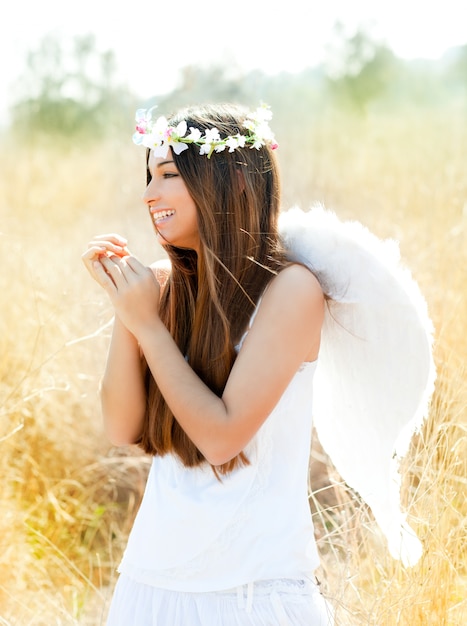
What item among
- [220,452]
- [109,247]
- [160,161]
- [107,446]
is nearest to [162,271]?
[109,247]

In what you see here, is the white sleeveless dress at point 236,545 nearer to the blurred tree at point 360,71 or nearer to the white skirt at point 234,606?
the white skirt at point 234,606

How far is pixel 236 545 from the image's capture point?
66.1 inches

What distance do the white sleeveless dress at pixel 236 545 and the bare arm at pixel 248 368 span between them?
116 millimetres

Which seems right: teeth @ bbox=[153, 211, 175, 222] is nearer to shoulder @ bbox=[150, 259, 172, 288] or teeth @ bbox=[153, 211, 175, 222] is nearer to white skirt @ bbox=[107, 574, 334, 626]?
shoulder @ bbox=[150, 259, 172, 288]

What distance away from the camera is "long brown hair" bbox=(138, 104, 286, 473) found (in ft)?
5.74

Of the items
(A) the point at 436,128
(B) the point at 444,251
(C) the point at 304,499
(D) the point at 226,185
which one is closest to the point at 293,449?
(C) the point at 304,499

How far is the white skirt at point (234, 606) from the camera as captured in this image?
165 centimetres

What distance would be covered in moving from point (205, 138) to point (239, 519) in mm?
777

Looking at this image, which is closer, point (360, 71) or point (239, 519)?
point (239, 519)

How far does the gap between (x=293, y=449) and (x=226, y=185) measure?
1.83 ft

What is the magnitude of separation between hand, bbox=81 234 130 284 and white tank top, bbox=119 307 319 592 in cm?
45

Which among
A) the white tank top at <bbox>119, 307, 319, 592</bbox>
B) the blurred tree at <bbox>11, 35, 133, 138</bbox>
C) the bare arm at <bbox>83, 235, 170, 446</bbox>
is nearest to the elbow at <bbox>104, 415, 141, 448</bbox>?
the bare arm at <bbox>83, 235, 170, 446</bbox>

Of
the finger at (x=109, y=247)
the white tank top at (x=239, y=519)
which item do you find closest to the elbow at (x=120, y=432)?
the white tank top at (x=239, y=519)

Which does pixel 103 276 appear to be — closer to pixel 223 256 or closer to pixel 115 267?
pixel 115 267
